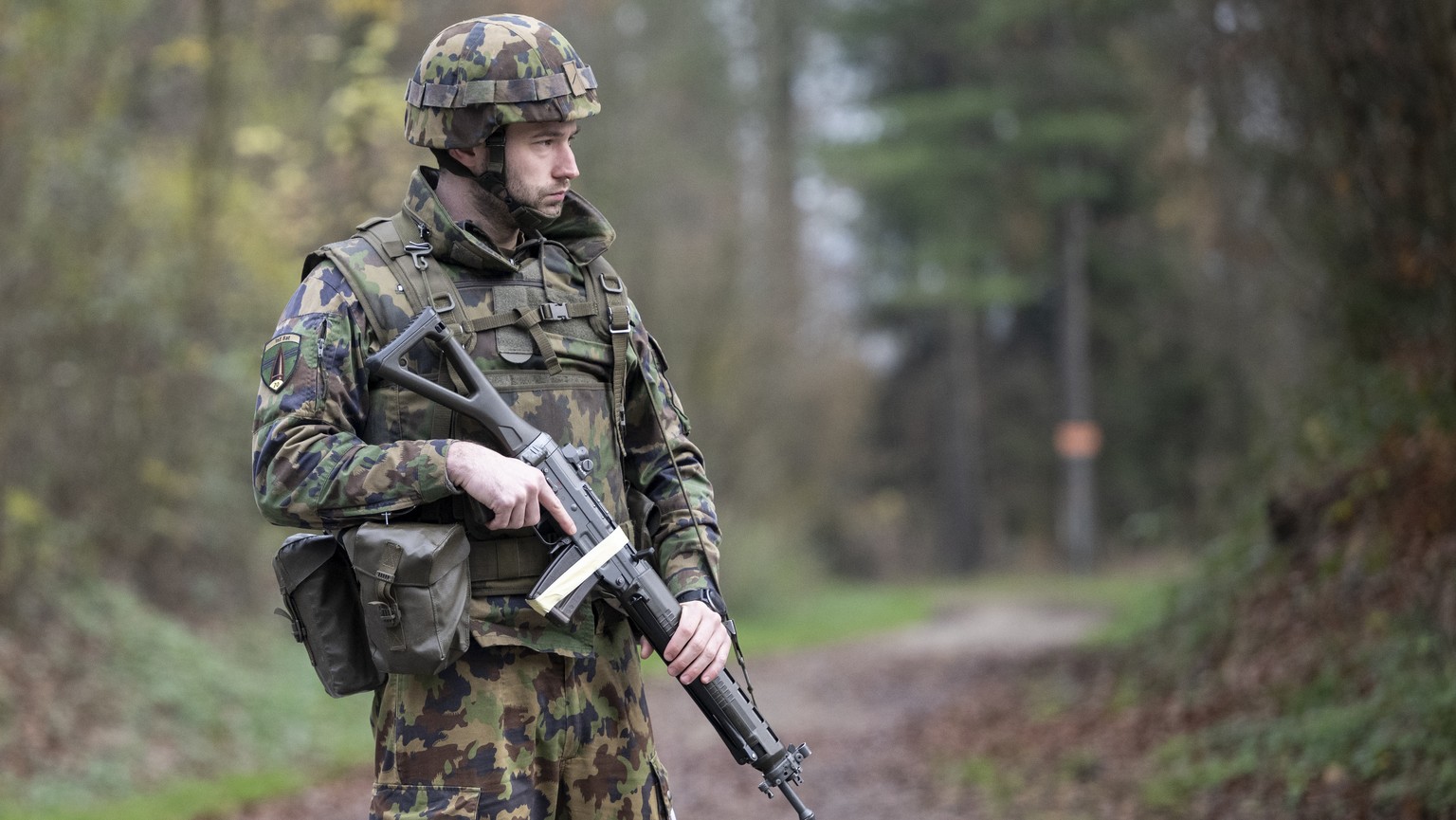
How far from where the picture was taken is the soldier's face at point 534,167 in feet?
11.5

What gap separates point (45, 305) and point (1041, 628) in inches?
502

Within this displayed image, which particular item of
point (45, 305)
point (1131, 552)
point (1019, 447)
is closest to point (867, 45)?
point (1019, 447)

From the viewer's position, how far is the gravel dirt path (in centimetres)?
809

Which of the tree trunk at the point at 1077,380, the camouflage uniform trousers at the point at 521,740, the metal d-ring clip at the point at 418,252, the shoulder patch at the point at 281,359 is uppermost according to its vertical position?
the tree trunk at the point at 1077,380

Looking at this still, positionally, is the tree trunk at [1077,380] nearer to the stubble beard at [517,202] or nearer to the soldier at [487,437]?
the soldier at [487,437]

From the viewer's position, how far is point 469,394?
132 inches

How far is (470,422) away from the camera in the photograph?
3.41 meters

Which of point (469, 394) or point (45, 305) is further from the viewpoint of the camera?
point (45, 305)

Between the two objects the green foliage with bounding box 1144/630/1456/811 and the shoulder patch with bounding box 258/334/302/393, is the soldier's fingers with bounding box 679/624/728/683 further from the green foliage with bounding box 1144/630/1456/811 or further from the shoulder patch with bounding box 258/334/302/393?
the green foliage with bounding box 1144/630/1456/811

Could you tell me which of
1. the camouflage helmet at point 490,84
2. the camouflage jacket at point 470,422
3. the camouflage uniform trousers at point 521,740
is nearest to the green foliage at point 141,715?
the camouflage uniform trousers at point 521,740

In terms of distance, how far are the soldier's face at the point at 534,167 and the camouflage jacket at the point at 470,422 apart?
10 centimetres

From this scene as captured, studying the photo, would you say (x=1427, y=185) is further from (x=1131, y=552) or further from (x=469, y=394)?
(x=1131, y=552)

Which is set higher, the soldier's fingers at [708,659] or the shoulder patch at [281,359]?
the shoulder patch at [281,359]

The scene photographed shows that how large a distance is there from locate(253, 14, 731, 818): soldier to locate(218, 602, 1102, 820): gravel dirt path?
427cm
